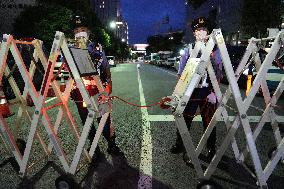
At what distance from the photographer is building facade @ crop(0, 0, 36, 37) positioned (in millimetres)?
39344

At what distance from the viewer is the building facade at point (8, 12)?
129ft

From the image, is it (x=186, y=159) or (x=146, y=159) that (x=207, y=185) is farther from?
(x=146, y=159)

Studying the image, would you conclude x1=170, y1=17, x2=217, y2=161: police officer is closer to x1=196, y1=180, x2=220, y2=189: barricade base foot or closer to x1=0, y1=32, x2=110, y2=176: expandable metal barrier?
x1=196, y1=180, x2=220, y2=189: barricade base foot

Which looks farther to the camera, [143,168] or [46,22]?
[46,22]

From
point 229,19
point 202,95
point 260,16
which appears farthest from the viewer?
point 229,19

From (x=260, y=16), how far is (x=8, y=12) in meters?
29.4

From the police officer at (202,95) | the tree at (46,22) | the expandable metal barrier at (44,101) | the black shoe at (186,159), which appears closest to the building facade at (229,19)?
the tree at (46,22)

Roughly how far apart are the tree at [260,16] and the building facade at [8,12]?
25.9 m

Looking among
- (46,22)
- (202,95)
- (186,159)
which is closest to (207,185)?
(186,159)

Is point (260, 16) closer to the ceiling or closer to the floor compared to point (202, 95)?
closer to the ceiling

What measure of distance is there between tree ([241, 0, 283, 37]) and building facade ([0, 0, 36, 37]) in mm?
25880

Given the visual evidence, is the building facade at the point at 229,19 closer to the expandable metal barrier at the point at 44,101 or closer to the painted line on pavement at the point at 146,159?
the painted line on pavement at the point at 146,159

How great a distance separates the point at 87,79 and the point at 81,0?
120ft

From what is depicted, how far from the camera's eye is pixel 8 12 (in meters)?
40.6
